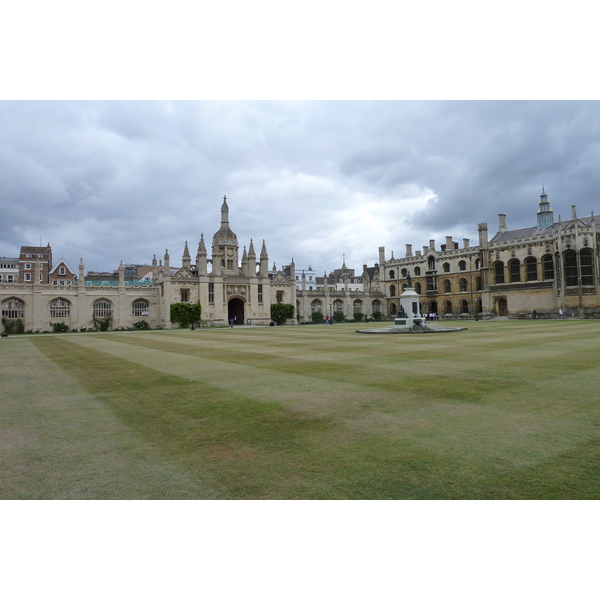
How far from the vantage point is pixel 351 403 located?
26.8 feet

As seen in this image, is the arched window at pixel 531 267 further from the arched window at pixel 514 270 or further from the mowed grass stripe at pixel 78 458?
the mowed grass stripe at pixel 78 458

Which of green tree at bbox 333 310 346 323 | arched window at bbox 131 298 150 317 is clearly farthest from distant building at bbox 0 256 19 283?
green tree at bbox 333 310 346 323

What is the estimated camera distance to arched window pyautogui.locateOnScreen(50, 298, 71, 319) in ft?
170

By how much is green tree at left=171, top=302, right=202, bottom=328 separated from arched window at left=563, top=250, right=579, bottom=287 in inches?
1866

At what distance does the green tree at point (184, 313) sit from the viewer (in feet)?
177

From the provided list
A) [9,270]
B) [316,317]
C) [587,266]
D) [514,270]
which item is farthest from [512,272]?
[9,270]

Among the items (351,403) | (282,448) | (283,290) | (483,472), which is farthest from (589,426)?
(283,290)

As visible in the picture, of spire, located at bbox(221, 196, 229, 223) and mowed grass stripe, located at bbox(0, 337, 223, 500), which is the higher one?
spire, located at bbox(221, 196, 229, 223)

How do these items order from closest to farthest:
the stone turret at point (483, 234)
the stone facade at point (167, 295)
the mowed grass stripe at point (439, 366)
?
the mowed grass stripe at point (439, 366)
the stone facade at point (167, 295)
the stone turret at point (483, 234)

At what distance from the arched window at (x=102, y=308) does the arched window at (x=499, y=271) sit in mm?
54802

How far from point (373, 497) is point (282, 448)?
1.77 meters

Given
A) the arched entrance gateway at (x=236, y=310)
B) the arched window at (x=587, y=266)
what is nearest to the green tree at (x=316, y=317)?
the arched entrance gateway at (x=236, y=310)

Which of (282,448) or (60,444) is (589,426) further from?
(60,444)

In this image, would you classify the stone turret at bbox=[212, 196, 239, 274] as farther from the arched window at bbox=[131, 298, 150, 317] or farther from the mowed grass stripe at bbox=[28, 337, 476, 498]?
the mowed grass stripe at bbox=[28, 337, 476, 498]
